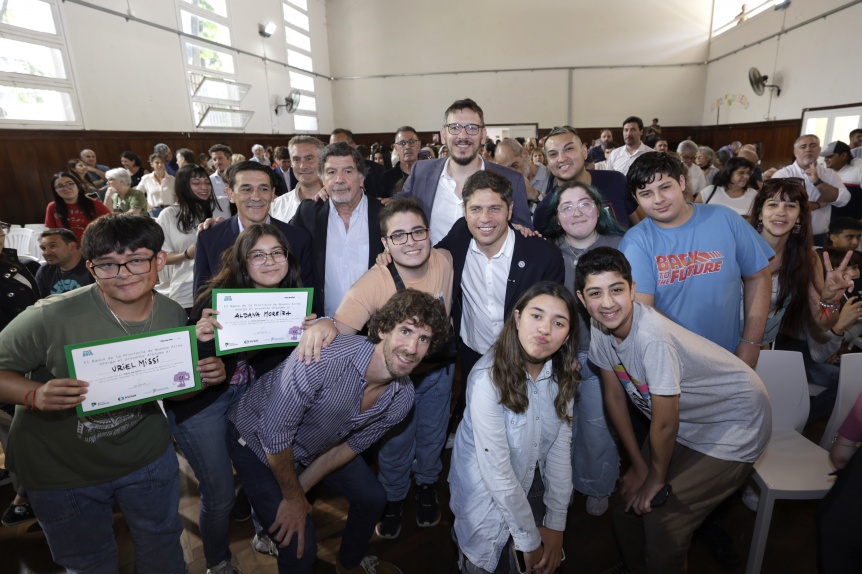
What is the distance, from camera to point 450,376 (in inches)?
95.1

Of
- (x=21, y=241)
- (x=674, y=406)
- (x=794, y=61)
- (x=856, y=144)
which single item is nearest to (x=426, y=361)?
(x=674, y=406)

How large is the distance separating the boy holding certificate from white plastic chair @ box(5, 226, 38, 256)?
4.36 metres

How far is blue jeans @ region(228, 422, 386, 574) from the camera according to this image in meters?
1.80

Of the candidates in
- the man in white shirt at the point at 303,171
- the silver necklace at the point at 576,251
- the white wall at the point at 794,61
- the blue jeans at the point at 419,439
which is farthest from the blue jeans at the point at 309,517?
the white wall at the point at 794,61

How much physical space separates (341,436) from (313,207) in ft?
4.92

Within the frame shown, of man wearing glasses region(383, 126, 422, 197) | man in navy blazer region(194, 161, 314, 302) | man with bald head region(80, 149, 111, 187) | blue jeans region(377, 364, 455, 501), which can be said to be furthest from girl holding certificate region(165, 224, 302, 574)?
man with bald head region(80, 149, 111, 187)

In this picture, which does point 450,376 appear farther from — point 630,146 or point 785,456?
point 630,146

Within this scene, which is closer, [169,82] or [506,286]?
[506,286]

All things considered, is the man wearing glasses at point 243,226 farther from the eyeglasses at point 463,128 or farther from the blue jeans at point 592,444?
the blue jeans at point 592,444

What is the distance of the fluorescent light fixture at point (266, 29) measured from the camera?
43.4ft

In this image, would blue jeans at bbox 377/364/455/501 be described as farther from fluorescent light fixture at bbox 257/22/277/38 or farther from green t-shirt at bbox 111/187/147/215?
fluorescent light fixture at bbox 257/22/277/38

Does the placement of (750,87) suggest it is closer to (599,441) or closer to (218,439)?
(599,441)

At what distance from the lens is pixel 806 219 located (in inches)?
94.3

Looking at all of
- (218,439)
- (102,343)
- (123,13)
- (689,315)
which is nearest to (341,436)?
(218,439)
